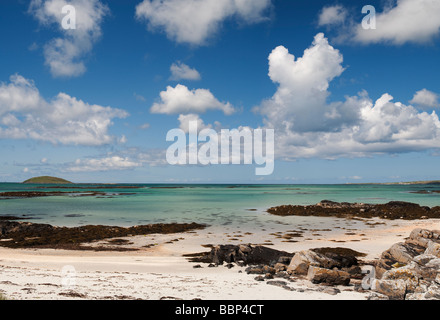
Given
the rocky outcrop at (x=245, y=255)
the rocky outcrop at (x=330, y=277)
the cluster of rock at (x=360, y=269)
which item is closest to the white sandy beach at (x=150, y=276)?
the rocky outcrop at (x=330, y=277)

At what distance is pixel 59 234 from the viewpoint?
995 inches

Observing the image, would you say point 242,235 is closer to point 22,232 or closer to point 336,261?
point 336,261

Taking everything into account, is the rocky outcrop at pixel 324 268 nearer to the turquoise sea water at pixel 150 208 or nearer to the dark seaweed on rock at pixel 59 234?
the dark seaweed on rock at pixel 59 234

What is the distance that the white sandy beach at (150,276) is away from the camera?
9.41 m

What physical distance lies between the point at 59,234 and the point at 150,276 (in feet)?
55.2

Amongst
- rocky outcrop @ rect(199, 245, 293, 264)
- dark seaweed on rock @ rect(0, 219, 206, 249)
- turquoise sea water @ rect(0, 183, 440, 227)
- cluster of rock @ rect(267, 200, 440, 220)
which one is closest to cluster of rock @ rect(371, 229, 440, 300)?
rocky outcrop @ rect(199, 245, 293, 264)

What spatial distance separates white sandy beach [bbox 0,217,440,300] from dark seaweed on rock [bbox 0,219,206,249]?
1.87m

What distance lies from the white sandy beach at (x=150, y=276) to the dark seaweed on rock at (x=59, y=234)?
1.87m

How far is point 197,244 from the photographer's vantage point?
22.5m

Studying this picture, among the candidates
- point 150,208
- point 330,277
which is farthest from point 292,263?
point 150,208

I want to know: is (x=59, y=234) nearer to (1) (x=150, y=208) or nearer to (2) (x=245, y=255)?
(2) (x=245, y=255)

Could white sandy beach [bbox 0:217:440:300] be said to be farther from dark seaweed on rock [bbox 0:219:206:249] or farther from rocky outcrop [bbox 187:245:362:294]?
dark seaweed on rock [bbox 0:219:206:249]
